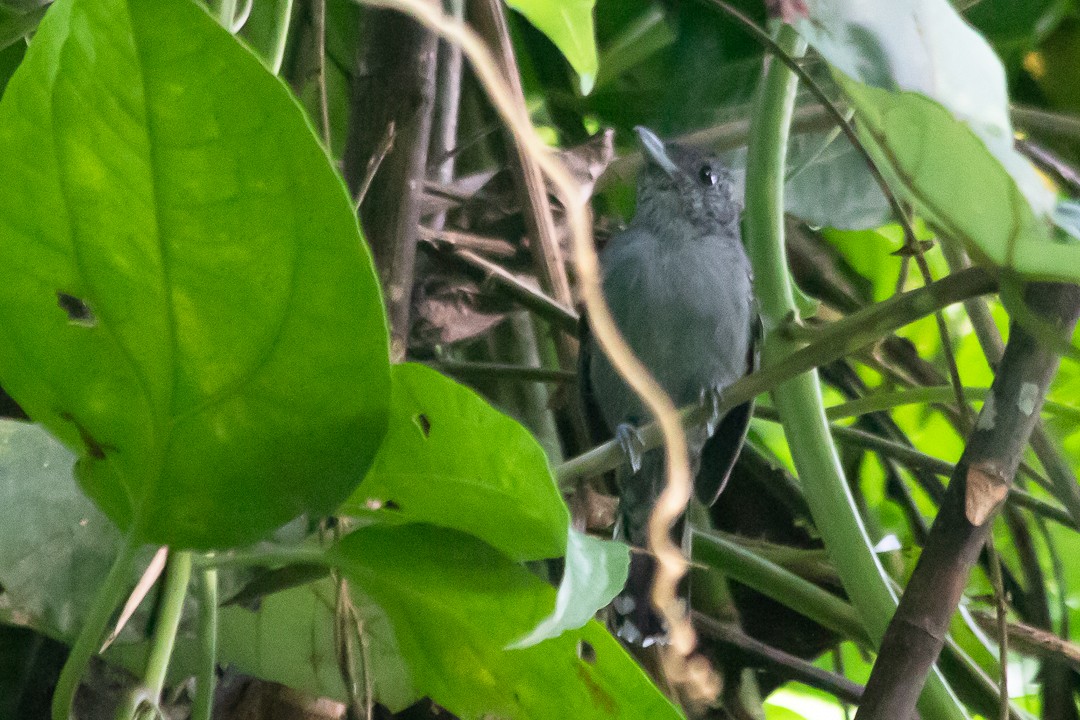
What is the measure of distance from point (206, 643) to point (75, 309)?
12.3 inches

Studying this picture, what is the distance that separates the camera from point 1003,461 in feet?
3.14

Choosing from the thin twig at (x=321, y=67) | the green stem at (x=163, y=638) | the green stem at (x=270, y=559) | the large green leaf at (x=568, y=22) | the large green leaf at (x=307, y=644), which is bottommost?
the large green leaf at (x=307, y=644)

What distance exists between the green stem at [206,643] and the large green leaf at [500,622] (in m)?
0.13

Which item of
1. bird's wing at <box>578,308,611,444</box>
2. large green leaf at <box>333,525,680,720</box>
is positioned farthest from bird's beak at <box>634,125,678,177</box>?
large green leaf at <box>333,525,680,720</box>

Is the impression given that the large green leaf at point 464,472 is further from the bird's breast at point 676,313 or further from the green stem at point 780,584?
the bird's breast at point 676,313

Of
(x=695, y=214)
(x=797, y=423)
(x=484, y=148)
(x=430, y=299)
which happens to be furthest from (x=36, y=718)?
(x=695, y=214)

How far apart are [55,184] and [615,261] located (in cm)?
167

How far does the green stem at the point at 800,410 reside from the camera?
113 centimetres

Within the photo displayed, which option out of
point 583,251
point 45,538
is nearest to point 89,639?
point 45,538

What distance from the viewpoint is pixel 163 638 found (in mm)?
863

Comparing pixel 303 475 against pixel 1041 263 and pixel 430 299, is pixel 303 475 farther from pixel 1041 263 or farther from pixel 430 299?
pixel 430 299

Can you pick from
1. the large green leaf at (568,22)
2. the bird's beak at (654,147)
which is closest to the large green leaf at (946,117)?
the large green leaf at (568,22)

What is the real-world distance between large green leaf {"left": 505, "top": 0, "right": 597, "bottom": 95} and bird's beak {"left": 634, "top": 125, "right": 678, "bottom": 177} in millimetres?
729

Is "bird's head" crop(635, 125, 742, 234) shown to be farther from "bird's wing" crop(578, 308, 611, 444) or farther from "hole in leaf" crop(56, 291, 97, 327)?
"hole in leaf" crop(56, 291, 97, 327)
